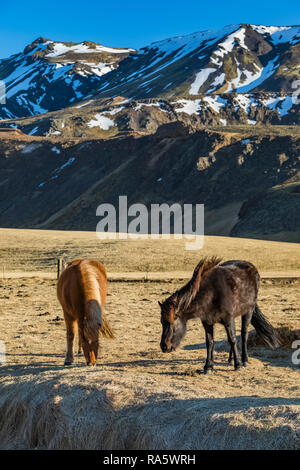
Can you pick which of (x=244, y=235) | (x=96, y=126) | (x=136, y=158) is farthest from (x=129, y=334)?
(x=96, y=126)

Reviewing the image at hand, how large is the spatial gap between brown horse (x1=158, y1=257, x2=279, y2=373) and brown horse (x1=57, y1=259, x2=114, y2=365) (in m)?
1.41

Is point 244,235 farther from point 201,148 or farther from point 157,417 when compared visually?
point 157,417

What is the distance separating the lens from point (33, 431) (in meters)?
9.39

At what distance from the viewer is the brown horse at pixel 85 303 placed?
1144cm

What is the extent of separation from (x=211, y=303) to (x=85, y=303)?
259 centimetres

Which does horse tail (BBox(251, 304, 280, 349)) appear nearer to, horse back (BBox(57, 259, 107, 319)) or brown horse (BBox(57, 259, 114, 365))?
brown horse (BBox(57, 259, 114, 365))

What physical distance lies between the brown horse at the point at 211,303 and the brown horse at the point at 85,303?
4.62 feet

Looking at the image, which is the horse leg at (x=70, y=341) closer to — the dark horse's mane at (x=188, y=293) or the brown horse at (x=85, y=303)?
the brown horse at (x=85, y=303)

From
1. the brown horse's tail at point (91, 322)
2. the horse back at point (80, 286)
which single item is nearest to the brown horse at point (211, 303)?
the brown horse's tail at point (91, 322)

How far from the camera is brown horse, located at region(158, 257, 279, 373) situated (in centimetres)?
1137

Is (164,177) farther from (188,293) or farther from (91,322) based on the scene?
(91,322)

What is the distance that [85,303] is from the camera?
1168 centimetres

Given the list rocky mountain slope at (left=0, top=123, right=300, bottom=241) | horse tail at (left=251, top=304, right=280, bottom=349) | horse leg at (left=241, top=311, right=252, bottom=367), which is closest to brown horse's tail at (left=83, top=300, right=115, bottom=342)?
horse leg at (left=241, top=311, right=252, bottom=367)

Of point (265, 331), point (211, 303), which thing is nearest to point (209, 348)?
point (211, 303)
